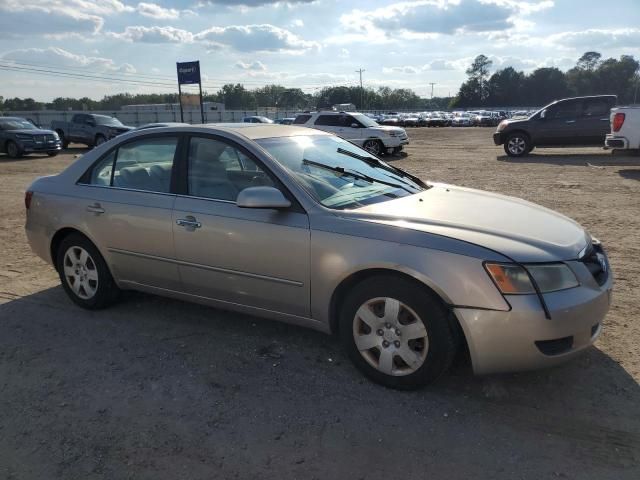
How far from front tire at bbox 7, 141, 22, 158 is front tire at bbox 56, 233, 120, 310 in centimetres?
1916

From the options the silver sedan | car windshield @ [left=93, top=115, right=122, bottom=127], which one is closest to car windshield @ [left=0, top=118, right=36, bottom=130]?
car windshield @ [left=93, top=115, right=122, bottom=127]

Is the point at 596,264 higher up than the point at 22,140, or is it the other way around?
the point at 22,140

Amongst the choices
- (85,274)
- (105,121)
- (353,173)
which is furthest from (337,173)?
(105,121)

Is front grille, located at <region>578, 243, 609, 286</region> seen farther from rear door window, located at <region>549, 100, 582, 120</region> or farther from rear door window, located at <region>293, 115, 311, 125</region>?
rear door window, located at <region>293, 115, 311, 125</region>

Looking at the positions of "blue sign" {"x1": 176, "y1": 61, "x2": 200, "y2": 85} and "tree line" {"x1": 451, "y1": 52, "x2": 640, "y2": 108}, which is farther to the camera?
"tree line" {"x1": 451, "y1": 52, "x2": 640, "y2": 108}

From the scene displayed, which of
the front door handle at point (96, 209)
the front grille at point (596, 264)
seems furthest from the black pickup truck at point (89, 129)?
the front grille at point (596, 264)

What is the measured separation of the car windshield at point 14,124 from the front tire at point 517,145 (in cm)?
1879

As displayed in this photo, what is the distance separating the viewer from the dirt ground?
2.67 m

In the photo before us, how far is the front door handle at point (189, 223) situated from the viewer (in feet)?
12.8

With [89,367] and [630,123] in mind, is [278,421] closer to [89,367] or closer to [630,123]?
[89,367]

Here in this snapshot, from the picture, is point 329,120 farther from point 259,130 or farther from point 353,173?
point 353,173

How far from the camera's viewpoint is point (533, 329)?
2.90 m

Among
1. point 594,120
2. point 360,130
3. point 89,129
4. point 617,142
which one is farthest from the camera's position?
point 89,129

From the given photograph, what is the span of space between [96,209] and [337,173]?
206 centimetres
